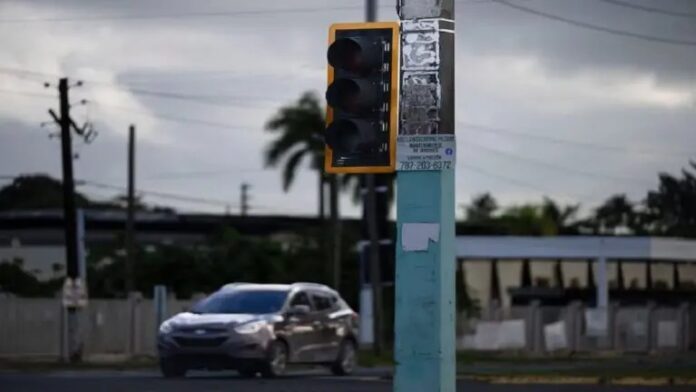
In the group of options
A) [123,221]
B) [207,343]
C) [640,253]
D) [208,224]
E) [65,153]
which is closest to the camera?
[207,343]

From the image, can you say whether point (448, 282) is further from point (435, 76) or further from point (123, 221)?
point (123, 221)

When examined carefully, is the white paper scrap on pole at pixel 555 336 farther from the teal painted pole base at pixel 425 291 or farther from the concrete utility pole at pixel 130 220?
the teal painted pole base at pixel 425 291

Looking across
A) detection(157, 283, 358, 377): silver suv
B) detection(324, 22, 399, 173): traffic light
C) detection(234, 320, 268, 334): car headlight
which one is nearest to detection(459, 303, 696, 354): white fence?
detection(157, 283, 358, 377): silver suv

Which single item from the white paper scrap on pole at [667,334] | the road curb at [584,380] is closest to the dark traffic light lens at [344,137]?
the road curb at [584,380]

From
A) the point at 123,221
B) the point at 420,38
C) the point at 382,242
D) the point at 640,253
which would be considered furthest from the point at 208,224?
the point at 420,38

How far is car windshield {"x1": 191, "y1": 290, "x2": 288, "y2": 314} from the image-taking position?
26406 mm

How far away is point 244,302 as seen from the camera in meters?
26.7

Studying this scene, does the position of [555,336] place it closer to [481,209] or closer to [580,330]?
[580,330]

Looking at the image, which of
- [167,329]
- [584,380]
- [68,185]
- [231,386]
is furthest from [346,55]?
[68,185]

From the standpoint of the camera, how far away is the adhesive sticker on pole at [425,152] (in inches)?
500

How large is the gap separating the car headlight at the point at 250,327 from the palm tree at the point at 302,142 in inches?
1477

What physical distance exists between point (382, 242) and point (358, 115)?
121ft

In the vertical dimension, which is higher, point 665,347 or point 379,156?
point 379,156

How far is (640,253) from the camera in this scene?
61031 millimetres
